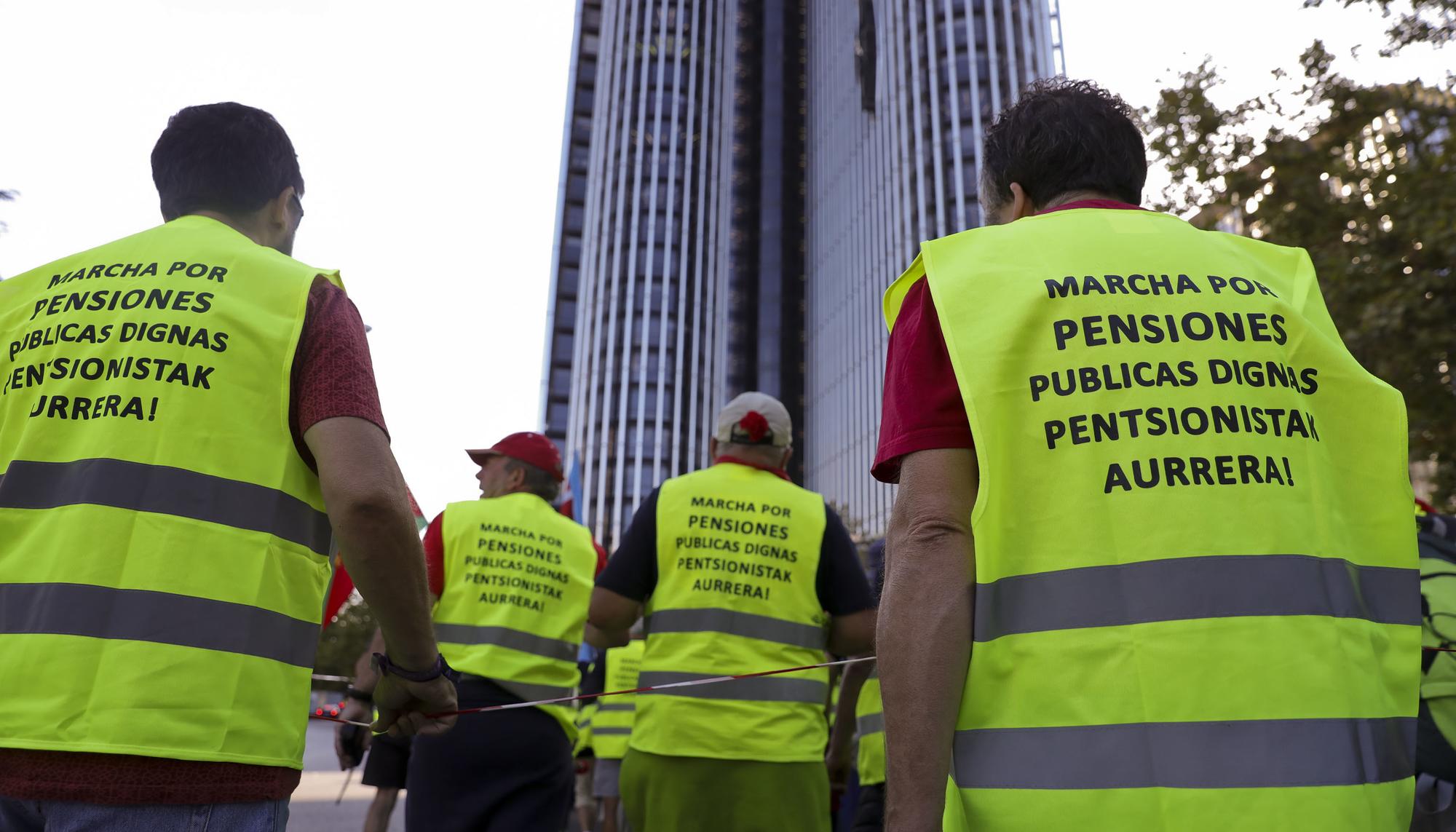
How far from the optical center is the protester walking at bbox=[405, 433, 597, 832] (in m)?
3.81

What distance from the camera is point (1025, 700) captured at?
147 cm

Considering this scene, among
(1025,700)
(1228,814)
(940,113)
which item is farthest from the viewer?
(940,113)

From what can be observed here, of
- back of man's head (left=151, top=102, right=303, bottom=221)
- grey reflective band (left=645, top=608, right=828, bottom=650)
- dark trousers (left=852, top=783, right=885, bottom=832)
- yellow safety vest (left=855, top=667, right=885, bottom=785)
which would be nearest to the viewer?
back of man's head (left=151, top=102, right=303, bottom=221)

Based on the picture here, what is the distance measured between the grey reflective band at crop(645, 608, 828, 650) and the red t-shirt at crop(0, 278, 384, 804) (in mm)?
1912

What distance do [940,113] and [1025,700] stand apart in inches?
2206

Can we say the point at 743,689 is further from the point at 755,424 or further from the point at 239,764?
the point at 239,764

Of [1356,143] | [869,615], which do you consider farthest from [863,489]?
[869,615]

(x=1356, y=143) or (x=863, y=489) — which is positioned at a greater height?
(x=863, y=489)

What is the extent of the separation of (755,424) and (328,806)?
30.0 feet

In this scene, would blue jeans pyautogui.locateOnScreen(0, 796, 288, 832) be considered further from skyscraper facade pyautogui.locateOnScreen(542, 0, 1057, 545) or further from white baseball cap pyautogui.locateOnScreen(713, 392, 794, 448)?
skyscraper facade pyautogui.locateOnScreen(542, 0, 1057, 545)

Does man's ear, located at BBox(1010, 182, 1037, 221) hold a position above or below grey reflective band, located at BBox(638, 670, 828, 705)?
above

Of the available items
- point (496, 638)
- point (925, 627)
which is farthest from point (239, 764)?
point (496, 638)

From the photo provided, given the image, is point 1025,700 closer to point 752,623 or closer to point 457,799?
point 752,623

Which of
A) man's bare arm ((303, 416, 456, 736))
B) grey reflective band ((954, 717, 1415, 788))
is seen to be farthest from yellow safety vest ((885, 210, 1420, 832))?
man's bare arm ((303, 416, 456, 736))
